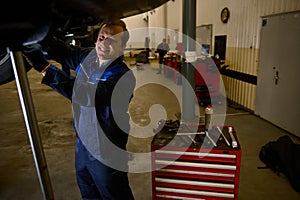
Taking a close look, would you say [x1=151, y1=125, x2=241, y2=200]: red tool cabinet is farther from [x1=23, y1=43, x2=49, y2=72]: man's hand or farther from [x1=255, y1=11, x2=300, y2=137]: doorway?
[x1=255, y1=11, x2=300, y2=137]: doorway

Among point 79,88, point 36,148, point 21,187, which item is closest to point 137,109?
point 21,187

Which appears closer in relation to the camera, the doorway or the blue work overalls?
the blue work overalls

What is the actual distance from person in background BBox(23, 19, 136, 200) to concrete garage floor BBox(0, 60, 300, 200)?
0.70 meters

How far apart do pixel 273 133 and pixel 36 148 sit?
3.18m

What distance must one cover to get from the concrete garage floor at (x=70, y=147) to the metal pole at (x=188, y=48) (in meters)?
0.61

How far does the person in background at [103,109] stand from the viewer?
45.8 inches

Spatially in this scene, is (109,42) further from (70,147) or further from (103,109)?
(70,147)

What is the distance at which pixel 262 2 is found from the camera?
11.5 ft

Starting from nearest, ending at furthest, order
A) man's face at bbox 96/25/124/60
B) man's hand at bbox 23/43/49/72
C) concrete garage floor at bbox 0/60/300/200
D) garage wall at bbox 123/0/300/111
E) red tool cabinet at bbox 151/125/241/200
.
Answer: man's hand at bbox 23/43/49/72 → man's face at bbox 96/25/124/60 → red tool cabinet at bbox 151/125/241/200 → concrete garage floor at bbox 0/60/300/200 → garage wall at bbox 123/0/300/111

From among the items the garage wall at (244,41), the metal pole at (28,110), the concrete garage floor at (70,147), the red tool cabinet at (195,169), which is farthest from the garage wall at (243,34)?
the metal pole at (28,110)

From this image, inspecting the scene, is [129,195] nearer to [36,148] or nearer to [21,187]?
[36,148]

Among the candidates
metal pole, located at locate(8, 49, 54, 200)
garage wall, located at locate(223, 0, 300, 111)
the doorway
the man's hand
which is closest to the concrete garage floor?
the doorway

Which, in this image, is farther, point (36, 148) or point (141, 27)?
point (141, 27)

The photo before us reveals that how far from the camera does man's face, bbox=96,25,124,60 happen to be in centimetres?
116
